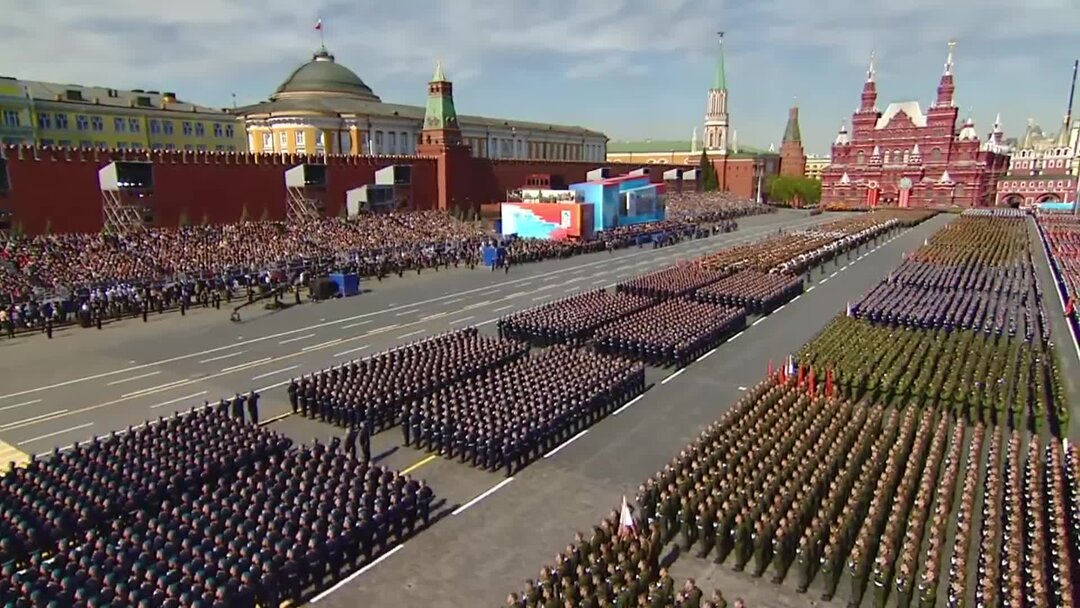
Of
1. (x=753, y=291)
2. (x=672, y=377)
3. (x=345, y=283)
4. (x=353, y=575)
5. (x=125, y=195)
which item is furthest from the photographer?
(x=125, y=195)

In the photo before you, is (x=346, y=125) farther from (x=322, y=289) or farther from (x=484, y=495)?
(x=484, y=495)

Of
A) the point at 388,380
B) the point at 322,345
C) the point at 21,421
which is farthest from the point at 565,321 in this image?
the point at 21,421

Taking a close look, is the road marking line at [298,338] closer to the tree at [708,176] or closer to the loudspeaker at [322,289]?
the loudspeaker at [322,289]

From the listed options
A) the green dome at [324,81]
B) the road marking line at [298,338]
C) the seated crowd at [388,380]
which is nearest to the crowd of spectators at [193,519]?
the seated crowd at [388,380]

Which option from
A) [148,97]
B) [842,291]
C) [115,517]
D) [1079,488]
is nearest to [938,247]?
[842,291]

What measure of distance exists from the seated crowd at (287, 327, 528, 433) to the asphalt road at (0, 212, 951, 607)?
55 cm

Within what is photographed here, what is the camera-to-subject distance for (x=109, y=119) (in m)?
53.7

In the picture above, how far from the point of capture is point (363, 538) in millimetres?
9641

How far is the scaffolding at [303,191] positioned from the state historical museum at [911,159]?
229 ft

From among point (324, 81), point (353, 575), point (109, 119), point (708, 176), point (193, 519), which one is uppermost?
point (324, 81)

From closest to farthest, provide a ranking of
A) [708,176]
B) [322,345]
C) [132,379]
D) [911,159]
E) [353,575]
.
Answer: [353,575]
[132,379]
[322,345]
[911,159]
[708,176]

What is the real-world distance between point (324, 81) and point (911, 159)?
7086cm

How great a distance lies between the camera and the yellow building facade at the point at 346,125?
6209cm

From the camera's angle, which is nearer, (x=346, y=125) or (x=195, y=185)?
(x=195, y=185)
